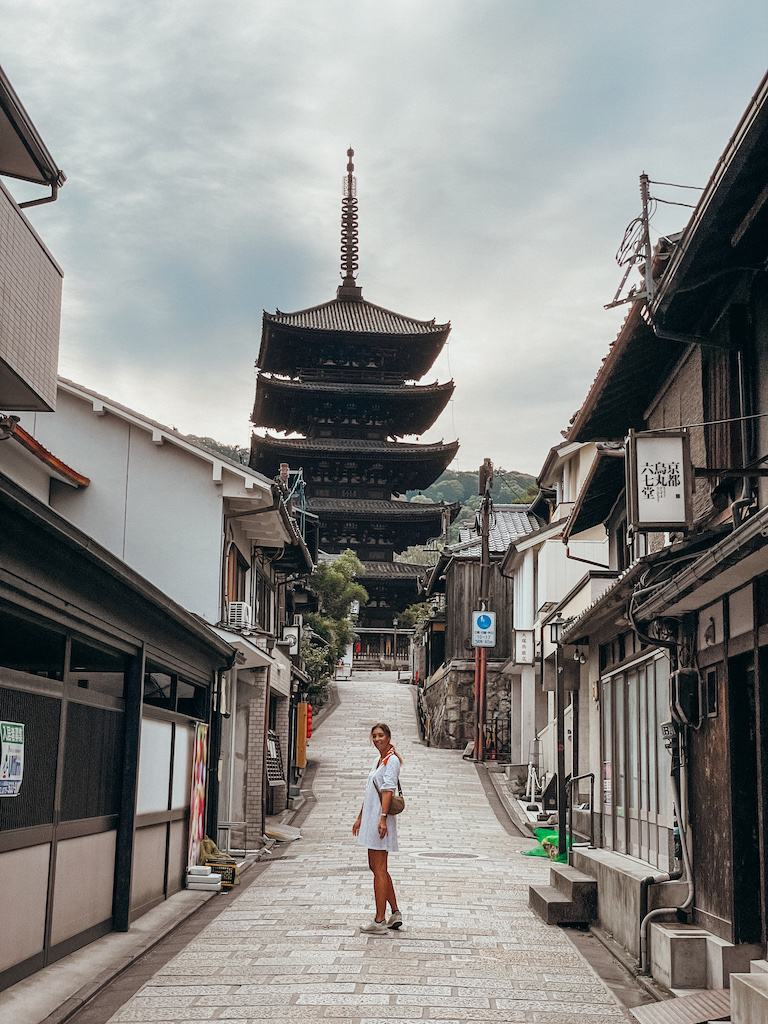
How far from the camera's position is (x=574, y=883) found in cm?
1188

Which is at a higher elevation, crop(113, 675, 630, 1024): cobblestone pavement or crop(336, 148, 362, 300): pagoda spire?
crop(336, 148, 362, 300): pagoda spire

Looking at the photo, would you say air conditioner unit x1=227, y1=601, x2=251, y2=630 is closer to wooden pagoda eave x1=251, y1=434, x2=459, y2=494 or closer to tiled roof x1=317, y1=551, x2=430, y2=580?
wooden pagoda eave x1=251, y1=434, x2=459, y2=494

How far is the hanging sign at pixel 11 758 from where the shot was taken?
7.25 meters

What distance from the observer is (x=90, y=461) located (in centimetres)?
2019

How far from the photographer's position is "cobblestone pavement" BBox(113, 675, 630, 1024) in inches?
299

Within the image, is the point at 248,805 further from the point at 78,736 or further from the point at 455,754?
the point at 455,754

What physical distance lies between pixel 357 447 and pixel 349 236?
559 inches

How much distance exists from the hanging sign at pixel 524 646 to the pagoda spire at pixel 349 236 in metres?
33.0

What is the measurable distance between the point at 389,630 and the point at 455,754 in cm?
2524

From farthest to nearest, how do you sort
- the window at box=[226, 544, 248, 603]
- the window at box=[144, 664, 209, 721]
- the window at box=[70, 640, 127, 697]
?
1. the window at box=[226, 544, 248, 603]
2. the window at box=[144, 664, 209, 721]
3. the window at box=[70, 640, 127, 697]

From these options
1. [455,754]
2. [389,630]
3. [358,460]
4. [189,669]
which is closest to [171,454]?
[189,669]

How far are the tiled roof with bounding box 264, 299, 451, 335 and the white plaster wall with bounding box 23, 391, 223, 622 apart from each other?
33.5 meters

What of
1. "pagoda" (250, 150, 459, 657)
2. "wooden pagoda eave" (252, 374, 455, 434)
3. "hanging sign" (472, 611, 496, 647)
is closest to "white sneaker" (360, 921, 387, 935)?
"hanging sign" (472, 611, 496, 647)

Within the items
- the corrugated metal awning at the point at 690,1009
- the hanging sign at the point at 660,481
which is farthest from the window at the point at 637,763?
the corrugated metal awning at the point at 690,1009
